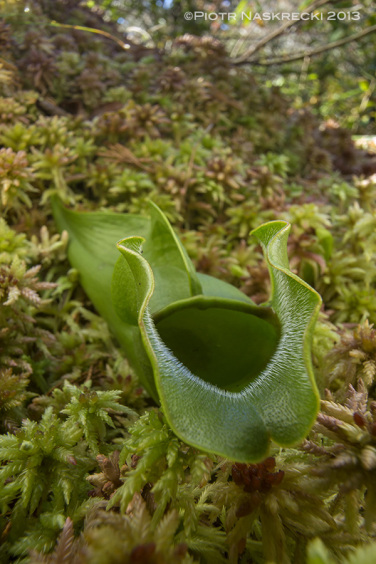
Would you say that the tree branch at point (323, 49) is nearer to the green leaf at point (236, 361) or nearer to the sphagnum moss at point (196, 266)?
the sphagnum moss at point (196, 266)

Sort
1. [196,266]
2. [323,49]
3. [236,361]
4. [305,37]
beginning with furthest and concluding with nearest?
[305,37], [323,49], [196,266], [236,361]

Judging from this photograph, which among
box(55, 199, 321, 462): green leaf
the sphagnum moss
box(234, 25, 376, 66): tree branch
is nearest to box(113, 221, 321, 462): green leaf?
box(55, 199, 321, 462): green leaf

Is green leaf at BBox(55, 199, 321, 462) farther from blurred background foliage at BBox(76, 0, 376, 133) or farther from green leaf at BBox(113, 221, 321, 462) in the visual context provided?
blurred background foliage at BBox(76, 0, 376, 133)

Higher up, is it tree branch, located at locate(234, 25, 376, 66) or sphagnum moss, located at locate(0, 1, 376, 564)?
tree branch, located at locate(234, 25, 376, 66)

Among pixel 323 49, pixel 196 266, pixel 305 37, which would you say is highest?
pixel 305 37

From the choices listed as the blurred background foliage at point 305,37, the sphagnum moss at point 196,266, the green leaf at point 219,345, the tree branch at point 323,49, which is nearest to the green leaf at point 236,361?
the green leaf at point 219,345

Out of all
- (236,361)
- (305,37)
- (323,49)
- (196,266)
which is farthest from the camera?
(305,37)

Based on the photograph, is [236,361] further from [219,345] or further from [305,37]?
[305,37]

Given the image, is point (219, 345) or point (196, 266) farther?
point (196, 266)

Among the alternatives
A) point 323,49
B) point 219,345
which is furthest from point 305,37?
point 219,345

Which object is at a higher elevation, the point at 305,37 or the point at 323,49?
the point at 305,37
